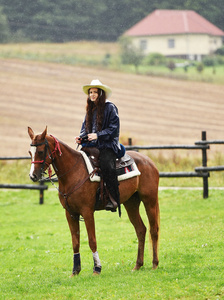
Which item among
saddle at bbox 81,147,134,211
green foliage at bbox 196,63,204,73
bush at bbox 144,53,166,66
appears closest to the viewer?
saddle at bbox 81,147,134,211

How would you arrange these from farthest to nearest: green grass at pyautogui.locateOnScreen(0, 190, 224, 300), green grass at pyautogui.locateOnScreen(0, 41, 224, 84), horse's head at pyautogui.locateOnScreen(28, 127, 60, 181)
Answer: green grass at pyautogui.locateOnScreen(0, 41, 224, 84) → horse's head at pyautogui.locateOnScreen(28, 127, 60, 181) → green grass at pyautogui.locateOnScreen(0, 190, 224, 300)

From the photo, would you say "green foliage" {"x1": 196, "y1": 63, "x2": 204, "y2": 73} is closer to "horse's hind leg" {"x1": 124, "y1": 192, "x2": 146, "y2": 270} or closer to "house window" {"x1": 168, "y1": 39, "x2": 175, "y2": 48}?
"house window" {"x1": 168, "y1": 39, "x2": 175, "y2": 48}

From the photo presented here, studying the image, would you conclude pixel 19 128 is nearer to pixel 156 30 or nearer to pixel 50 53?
pixel 50 53

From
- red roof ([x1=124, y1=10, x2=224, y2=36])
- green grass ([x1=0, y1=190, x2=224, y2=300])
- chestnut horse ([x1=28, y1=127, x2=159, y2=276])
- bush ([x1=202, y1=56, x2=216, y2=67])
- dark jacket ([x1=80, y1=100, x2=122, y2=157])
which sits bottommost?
green grass ([x1=0, y1=190, x2=224, y2=300])

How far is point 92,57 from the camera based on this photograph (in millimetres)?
43062

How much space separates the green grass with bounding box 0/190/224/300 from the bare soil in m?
18.8

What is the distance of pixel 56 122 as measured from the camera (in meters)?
36.1

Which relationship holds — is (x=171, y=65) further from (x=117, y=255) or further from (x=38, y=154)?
(x=38, y=154)

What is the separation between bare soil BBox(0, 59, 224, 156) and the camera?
113ft

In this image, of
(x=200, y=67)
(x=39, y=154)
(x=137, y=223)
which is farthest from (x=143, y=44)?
(x=39, y=154)

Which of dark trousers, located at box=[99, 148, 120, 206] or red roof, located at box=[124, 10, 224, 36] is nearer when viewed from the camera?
dark trousers, located at box=[99, 148, 120, 206]

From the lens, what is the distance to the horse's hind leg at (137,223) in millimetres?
7560

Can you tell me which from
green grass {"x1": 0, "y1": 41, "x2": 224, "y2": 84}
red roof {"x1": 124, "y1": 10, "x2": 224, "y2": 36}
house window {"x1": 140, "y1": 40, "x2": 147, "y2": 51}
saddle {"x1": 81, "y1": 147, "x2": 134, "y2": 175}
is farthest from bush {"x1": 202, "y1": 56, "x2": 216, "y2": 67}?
saddle {"x1": 81, "y1": 147, "x2": 134, "y2": 175}

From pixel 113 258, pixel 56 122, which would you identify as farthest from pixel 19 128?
pixel 113 258
